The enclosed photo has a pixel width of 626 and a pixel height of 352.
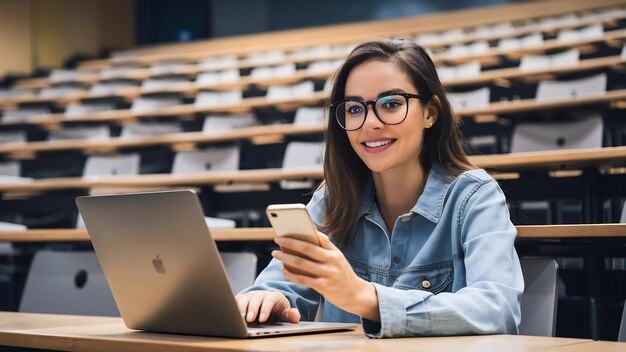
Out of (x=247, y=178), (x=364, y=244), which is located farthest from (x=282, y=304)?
(x=247, y=178)

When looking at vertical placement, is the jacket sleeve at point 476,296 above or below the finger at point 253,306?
above

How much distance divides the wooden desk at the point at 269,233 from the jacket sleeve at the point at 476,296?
0.48 ft

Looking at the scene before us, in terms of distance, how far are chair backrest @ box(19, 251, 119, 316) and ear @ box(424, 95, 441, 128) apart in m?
0.58

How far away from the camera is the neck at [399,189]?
42.1 inches

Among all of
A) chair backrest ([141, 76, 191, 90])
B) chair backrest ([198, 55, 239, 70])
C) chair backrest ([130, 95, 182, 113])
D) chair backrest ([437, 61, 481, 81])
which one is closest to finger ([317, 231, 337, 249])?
chair backrest ([437, 61, 481, 81])

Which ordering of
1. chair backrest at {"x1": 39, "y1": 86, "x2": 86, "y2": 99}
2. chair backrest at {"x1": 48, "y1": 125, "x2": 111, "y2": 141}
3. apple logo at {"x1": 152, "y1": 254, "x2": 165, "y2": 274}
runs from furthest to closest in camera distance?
1. chair backrest at {"x1": 39, "y1": 86, "x2": 86, "y2": 99}
2. chair backrest at {"x1": 48, "y1": 125, "x2": 111, "y2": 141}
3. apple logo at {"x1": 152, "y1": 254, "x2": 165, "y2": 274}

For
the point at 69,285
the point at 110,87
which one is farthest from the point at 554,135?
the point at 110,87

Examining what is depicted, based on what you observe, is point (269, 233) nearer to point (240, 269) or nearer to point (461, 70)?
point (240, 269)

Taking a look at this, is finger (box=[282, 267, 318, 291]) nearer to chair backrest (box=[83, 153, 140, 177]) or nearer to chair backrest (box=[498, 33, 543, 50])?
chair backrest (box=[83, 153, 140, 177])

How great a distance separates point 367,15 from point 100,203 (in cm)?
496

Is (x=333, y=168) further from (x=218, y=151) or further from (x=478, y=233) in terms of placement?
(x=218, y=151)

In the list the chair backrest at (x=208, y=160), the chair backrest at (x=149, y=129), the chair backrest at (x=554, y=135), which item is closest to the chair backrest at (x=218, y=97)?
the chair backrest at (x=149, y=129)

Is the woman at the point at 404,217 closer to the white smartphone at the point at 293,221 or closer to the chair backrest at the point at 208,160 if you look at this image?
the white smartphone at the point at 293,221

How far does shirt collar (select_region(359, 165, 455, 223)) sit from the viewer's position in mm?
988
